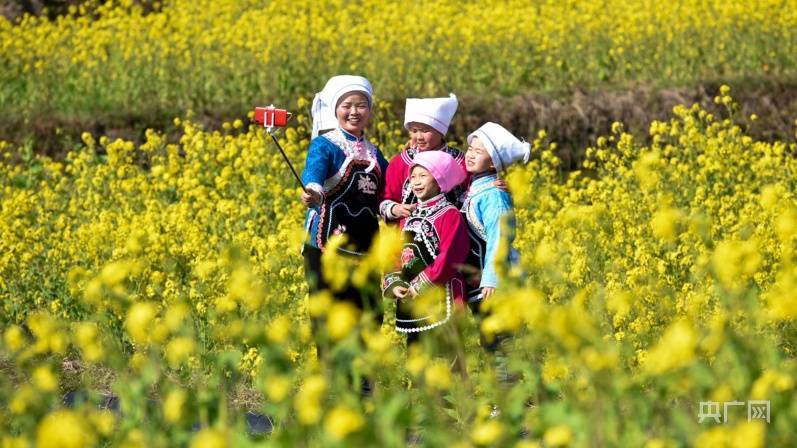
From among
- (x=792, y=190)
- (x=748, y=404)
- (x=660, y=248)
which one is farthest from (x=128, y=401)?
(x=792, y=190)

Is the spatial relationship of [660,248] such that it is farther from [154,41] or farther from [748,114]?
[154,41]

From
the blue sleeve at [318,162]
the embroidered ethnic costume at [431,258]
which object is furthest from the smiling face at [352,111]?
the embroidered ethnic costume at [431,258]

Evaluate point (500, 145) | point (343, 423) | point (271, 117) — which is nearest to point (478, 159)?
point (500, 145)

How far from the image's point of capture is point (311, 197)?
4.49 meters

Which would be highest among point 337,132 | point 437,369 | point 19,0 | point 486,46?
point 437,369

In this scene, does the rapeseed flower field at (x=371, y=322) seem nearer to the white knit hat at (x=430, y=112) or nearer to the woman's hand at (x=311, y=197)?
the woman's hand at (x=311, y=197)

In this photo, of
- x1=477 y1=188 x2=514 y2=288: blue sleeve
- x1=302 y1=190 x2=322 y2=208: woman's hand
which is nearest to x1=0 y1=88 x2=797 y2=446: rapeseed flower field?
x1=477 y1=188 x2=514 y2=288: blue sleeve

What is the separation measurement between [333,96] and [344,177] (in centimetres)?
30

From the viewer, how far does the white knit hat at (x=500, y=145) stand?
445 centimetres

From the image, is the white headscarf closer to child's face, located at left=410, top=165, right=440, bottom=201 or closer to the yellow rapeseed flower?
child's face, located at left=410, top=165, right=440, bottom=201

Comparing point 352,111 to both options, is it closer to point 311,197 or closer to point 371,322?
point 311,197

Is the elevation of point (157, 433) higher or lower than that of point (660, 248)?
higher

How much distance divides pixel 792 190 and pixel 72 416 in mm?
5815

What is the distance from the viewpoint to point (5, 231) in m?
6.31
